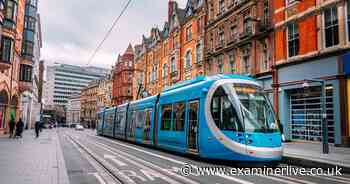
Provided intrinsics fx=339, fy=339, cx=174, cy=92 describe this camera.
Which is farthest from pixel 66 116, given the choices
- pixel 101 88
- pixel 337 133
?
pixel 337 133

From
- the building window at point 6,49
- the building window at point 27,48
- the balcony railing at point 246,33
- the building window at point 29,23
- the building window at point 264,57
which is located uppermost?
the building window at point 29,23

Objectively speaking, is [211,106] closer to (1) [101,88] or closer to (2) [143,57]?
(2) [143,57]

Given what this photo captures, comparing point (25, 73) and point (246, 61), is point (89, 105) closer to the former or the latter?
point (25, 73)

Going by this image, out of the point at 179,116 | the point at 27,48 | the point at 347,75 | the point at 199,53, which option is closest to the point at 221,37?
the point at 199,53

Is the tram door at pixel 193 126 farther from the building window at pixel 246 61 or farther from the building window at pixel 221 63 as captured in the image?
the building window at pixel 221 63

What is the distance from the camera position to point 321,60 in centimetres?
2078

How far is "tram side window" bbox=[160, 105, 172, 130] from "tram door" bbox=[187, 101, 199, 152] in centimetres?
243

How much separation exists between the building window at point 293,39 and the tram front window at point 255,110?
11767mm

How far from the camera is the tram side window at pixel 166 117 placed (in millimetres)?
17031

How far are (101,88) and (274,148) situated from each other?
99384mm

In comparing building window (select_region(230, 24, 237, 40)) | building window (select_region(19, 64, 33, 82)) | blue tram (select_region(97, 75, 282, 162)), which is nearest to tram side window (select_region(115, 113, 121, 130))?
building window (select_region(230, 24, 237, 40))

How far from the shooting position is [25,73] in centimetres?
4434

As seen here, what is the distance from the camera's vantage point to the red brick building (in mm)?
81750

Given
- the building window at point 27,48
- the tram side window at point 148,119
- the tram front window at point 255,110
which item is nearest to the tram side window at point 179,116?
the tram front window at point 255,110
